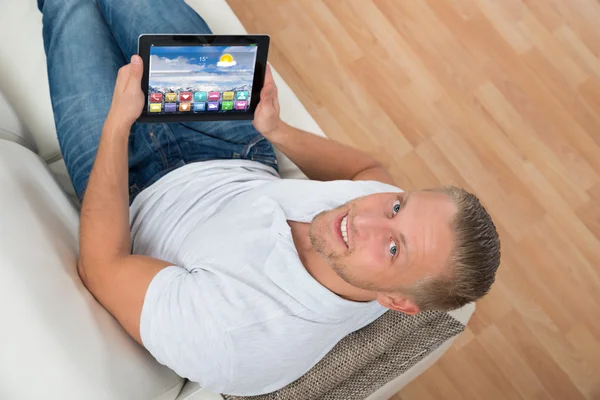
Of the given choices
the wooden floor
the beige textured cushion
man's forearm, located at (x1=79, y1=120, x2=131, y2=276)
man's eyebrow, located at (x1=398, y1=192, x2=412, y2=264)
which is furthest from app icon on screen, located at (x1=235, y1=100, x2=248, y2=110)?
the wooden floor

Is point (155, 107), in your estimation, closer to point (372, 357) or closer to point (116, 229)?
point (116, 229)

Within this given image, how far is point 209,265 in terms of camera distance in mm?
1076

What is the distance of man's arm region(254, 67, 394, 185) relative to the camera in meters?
1.29

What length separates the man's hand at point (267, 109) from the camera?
1168 millimetres

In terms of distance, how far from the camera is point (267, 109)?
1.18 metres

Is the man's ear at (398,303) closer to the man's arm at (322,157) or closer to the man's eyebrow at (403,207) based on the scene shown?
the man's eyebrow at (403,207)

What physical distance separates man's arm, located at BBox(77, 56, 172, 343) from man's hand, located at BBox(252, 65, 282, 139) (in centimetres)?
22

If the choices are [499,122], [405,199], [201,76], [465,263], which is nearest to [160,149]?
[201,76]

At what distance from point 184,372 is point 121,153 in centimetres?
41

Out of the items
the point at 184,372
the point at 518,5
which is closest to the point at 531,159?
the point at 518,5

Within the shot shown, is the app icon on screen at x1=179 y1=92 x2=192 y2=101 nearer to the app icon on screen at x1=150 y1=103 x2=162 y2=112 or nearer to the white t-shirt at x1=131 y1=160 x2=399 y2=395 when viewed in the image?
the app icon on screen at x1=150 y1=103 x2=162 y2=112

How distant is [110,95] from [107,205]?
0.30m

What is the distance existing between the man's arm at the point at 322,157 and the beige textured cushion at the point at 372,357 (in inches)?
12.6

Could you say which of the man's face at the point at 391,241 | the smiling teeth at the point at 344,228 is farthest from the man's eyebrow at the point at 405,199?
the smiling teeth at the point at 344,228
